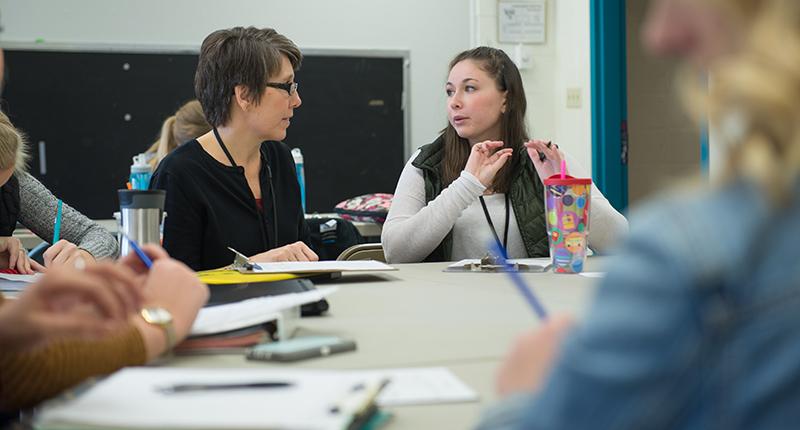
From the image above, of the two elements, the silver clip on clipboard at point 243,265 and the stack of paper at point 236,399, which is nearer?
the stack of paper at point 236,399

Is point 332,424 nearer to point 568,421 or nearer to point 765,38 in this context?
point 568,421

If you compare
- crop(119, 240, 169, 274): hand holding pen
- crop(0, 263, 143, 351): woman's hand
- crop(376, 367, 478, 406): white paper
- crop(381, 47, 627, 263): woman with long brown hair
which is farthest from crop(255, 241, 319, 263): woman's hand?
crop(0, 263, 143, 351): woman's hand

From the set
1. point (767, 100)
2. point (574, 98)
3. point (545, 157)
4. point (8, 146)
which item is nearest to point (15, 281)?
point (8, 146)

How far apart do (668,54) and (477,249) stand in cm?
202

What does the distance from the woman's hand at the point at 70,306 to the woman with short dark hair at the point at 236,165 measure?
146cm

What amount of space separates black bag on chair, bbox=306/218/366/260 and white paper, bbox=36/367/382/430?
8.00 ft

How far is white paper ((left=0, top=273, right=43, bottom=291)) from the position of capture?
1753mm

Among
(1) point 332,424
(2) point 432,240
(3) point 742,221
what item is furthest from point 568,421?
(2) point 432,240

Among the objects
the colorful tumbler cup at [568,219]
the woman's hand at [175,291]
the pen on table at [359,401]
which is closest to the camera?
the pen on table at [359,401]

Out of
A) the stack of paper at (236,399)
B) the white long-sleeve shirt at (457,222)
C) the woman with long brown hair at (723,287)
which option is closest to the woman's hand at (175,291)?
the stack of paper at (236,399)

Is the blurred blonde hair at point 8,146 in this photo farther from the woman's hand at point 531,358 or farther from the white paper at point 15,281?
the woman's hand at point 531,358

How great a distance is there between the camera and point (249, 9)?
5.27m

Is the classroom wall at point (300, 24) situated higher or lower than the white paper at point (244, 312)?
higher

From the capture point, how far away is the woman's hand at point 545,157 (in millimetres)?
2443
